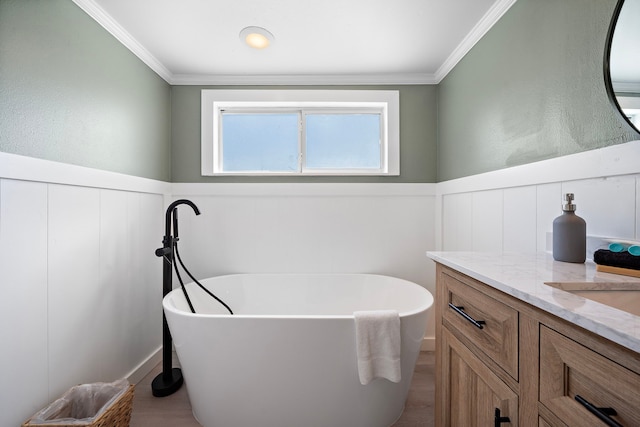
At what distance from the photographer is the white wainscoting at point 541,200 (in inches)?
36.2

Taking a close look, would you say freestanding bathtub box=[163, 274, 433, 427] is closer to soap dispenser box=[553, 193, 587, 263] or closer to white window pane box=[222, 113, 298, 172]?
soap dispenser box=[553, 193, 587, 263]

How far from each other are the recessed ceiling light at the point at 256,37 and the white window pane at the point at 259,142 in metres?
0.66

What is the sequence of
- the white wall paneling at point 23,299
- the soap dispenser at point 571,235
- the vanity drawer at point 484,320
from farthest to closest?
1. the white wall paneling at point 23,299
2. the soap dispenser at point 571,235
3. the vanity drawer at point 484,320

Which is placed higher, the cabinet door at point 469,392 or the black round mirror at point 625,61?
the black round mirror at point 625,61

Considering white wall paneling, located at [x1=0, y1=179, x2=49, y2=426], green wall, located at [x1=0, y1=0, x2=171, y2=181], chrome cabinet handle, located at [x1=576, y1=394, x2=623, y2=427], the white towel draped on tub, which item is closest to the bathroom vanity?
chrome cabinet handle, located at [x1=576, y1=394, x2=623, y2=427]

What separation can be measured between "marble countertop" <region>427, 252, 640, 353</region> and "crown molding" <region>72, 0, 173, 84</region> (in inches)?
78.4

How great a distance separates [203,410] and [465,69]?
242cm

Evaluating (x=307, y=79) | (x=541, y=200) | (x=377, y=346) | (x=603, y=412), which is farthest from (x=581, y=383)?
(x=307, y=79)

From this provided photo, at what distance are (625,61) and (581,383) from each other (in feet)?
3.21

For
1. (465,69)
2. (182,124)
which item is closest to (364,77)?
(465,69)

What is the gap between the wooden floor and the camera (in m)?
1.48

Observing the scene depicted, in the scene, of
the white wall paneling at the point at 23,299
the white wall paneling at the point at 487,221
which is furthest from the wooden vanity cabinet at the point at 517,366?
the white wall paneling at the point at 23,299

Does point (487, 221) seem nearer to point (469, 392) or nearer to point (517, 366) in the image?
Answer: point (469, 392)

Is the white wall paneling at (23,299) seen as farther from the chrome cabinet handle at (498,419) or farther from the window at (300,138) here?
the chrome cabinet handle at (498,419)
